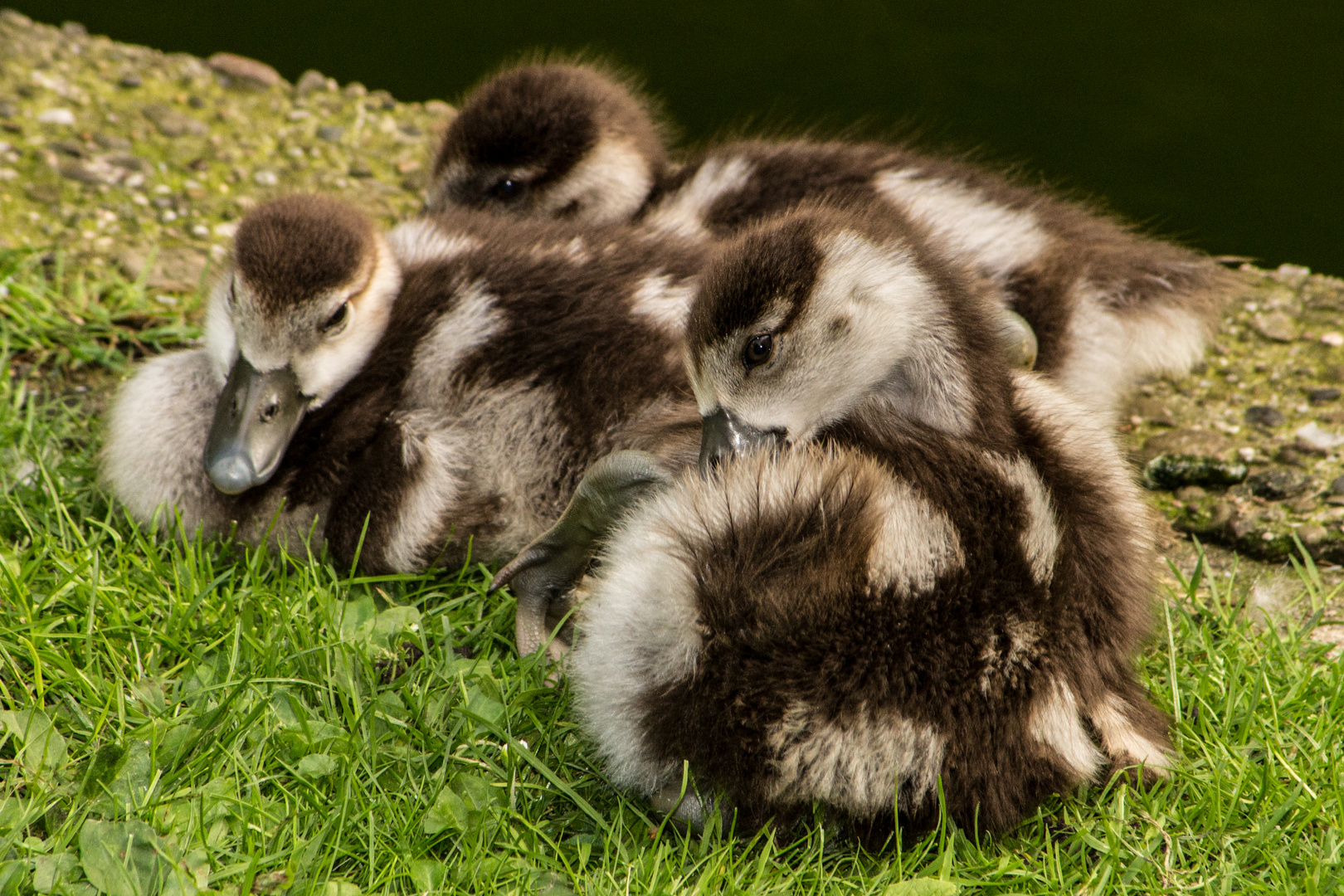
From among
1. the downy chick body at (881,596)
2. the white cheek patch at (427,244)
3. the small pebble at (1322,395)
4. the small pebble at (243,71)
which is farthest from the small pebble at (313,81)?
the small pebble at (1322,395)

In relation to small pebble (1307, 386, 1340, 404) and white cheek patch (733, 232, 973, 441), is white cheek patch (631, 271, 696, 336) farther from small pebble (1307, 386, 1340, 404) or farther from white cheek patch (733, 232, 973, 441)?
small pebble (1307, 386, 1340, 404)

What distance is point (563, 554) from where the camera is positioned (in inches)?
75.5

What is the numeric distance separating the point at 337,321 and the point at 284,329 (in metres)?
0.09

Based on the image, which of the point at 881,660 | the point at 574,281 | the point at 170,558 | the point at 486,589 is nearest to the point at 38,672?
the point at 170,558

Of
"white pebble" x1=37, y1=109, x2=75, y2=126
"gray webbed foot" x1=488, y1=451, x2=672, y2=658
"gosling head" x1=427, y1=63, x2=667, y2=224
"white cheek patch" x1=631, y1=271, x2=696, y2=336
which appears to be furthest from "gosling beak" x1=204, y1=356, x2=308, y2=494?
"white pebble" x1=37, y1=109, x2=75, y2=126

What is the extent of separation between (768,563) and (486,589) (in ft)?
2.17

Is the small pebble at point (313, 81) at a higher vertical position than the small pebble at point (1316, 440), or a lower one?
lower

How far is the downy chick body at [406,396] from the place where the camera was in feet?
6.66

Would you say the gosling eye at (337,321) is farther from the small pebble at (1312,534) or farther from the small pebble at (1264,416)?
the small pebble at (1264,416)

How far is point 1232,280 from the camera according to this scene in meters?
2.56

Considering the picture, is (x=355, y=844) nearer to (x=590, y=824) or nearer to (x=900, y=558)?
(x=590, y=824)

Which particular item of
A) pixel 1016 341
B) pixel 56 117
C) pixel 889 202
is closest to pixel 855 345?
pixel 1016 341

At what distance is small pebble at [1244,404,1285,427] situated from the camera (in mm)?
2609

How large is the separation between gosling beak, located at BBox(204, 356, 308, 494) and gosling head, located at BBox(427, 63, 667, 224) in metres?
0.88
